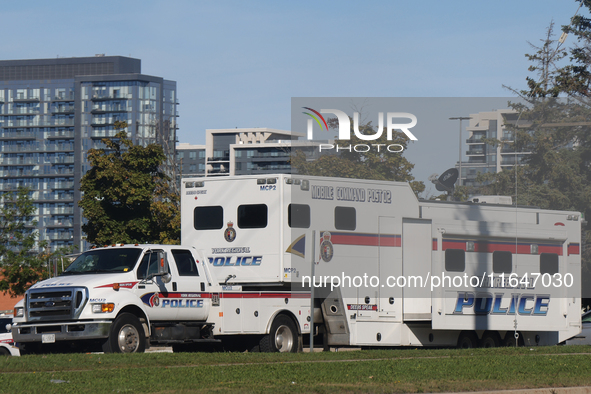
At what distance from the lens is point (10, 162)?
179125 mm

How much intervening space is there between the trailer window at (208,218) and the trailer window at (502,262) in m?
6.69

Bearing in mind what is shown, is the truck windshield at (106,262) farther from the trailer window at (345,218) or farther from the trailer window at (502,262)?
the trailer window at (502,262)

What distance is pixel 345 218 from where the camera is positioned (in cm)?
1889

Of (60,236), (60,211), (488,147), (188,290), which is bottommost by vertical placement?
(60,236)

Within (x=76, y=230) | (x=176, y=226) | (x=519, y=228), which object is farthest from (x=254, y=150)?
(x=519, y=228)

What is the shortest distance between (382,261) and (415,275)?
0.83 metres

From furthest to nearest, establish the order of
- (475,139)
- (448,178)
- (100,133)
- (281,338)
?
1. (100,133)
2. (475,139)
3. (448,178)
4. (281,338)

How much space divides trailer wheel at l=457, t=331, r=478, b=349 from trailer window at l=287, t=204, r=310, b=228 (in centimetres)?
512

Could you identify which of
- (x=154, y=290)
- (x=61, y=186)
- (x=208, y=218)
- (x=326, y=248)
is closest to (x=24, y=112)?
(x=61, y=186)

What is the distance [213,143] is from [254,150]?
1542 cm

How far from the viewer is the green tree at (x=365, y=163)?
96.2 feet

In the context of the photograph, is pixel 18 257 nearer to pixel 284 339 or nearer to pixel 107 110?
pixel 284 339

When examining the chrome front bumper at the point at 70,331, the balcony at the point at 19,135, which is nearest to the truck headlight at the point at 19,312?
the chrome front bumper at the point at 70,331

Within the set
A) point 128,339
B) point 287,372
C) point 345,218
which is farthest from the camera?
point 345,218
